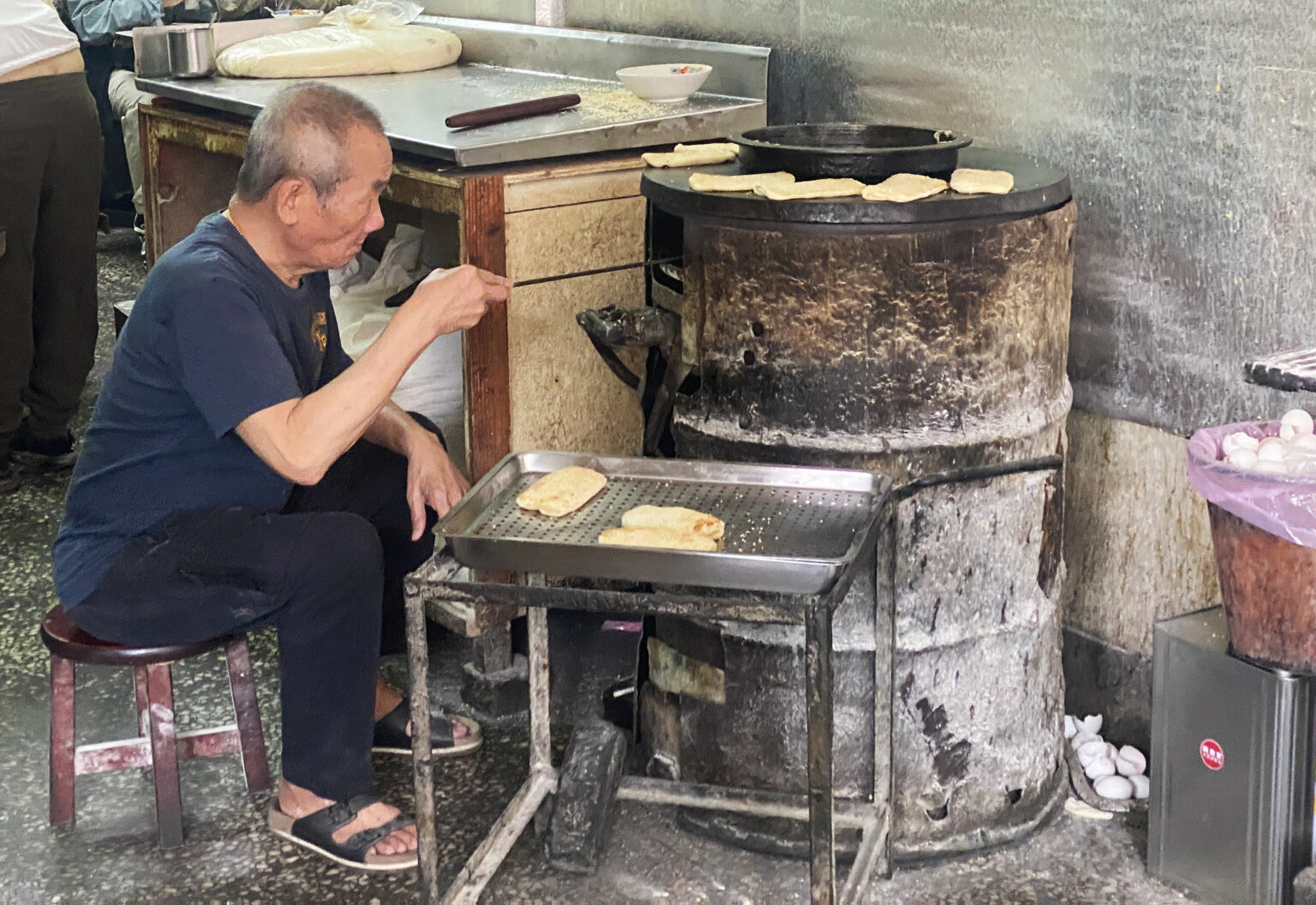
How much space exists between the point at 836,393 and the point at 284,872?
54.8 inches

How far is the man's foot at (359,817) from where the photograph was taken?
2820 millimetres

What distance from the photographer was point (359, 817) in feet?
9.37

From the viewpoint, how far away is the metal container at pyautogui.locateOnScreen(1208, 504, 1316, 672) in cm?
229

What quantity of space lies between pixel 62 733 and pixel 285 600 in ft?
1.92

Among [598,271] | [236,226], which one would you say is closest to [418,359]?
[598,271]

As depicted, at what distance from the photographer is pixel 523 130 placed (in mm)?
3289

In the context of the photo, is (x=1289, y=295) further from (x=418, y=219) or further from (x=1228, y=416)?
(x=418, y=219)

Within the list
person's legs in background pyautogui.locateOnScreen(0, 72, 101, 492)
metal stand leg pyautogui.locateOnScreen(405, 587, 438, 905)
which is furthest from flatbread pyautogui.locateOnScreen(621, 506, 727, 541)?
person's legs in background pyautogui.locateOnScreen(0, 72, 101, 492)

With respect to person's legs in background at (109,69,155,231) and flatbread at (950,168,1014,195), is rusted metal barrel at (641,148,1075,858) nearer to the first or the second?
flatbread at (950,168,1014,195)

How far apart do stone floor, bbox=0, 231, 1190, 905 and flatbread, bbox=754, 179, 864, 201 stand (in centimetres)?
124

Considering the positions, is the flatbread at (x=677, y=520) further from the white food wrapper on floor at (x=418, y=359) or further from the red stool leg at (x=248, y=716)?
the white food wrapper on floor at (x=418, y=359)

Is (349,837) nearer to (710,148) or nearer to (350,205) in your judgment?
(350,205)

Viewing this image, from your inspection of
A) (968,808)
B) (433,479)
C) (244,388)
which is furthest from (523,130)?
(968,808)

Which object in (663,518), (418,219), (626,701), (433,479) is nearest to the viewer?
(663,518)
